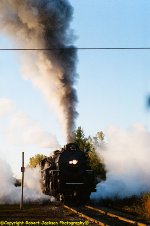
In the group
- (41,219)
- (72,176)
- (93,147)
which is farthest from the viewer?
(93,147)

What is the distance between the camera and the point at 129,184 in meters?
28.8

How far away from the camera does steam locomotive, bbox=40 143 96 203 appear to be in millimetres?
23125

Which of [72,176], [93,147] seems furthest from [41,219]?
[93,147]

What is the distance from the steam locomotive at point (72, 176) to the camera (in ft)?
75.9

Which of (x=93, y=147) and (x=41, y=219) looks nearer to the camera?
(x=41, y=219)

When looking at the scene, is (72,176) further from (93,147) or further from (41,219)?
(93,147)

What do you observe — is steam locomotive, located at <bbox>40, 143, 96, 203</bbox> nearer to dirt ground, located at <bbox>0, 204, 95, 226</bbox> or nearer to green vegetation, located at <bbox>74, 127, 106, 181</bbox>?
dirt ground, located at <bbox>0, 204, 95, 226</bbox>

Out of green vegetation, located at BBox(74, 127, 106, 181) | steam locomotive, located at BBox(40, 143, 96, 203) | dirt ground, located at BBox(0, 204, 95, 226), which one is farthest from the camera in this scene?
green vegetation, located at BBox(74, 127, 106, 181)

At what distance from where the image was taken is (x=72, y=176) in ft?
Result: 76.3

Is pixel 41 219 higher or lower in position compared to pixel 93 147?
lower

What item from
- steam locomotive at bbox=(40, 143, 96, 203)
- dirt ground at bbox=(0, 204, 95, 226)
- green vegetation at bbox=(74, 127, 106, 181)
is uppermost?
green vegetation at bbox=(74, 127, 106, 181)

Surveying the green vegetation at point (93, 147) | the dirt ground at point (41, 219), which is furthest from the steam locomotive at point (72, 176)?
the green vegetation at point (93, 147)

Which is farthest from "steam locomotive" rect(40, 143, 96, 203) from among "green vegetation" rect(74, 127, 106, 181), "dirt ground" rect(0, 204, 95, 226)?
"green vegetation" rect(74, 127, 106, 181)

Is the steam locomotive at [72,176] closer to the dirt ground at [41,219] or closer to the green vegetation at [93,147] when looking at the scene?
the dirt ground at [41,219]
